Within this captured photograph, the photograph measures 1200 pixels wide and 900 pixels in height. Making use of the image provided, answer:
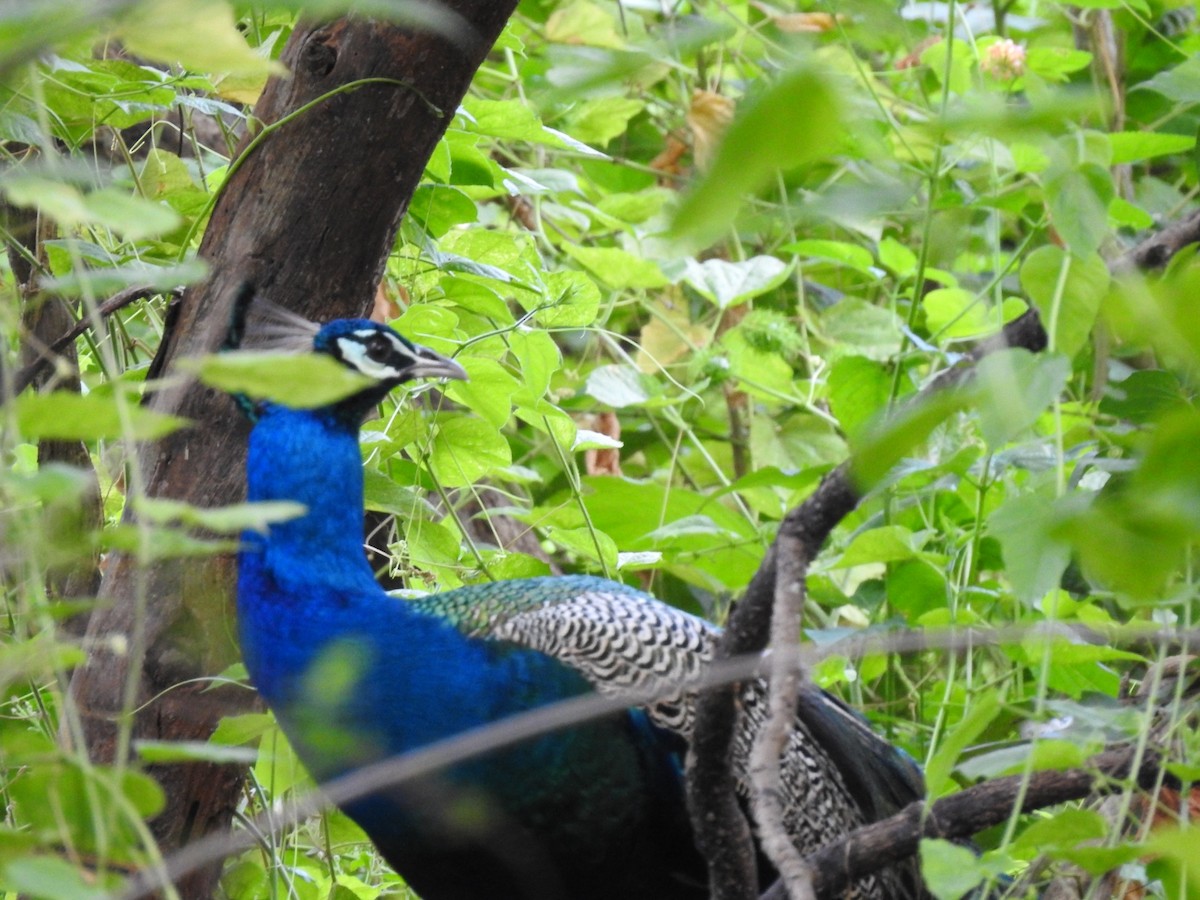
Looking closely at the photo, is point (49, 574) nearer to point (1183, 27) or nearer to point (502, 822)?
point (502, 822)

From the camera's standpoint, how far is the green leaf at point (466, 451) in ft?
5.26

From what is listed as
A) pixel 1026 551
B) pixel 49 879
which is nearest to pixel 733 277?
pixel 1026 551

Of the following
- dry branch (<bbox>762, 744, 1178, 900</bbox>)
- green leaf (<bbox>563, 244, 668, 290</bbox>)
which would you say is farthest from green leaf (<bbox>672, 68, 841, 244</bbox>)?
green leaf (<bbox>563, 244, 668, 290</bbox>)

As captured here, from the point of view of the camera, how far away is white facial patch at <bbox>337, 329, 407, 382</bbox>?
1262mm

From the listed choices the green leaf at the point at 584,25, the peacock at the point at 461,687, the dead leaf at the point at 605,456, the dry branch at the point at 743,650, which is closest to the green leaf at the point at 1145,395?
the dry branch at the point at 743,650

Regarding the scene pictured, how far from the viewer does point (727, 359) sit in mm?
2148

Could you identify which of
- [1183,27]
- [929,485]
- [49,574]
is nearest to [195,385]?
[49,574]

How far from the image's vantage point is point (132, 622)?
128 centimetres

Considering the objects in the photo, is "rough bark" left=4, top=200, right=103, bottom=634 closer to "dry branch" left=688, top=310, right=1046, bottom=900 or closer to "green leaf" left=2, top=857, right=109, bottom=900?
"dry branch" left=688, top=310, right=1046, bottom=900

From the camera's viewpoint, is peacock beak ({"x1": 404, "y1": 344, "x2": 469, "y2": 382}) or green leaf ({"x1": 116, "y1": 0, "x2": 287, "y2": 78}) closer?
green leaf ({"x1": 116, "y1": 0, "x2": 287, "y2": 78})

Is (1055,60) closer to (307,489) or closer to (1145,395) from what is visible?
(1145,395)

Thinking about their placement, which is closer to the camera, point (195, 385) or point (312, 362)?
point (312, 362)

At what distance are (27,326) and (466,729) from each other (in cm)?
58

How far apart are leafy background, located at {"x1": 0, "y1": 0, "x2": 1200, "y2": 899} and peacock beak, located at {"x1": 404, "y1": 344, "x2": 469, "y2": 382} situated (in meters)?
0.20
